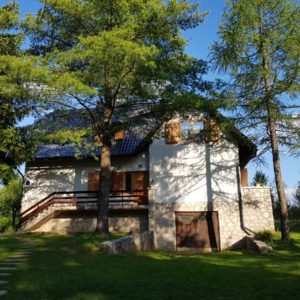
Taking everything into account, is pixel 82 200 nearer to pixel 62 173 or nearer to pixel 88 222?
pixel 88 222

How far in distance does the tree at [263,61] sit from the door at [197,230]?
15.2 feet

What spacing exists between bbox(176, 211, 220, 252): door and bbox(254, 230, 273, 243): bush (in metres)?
2.15

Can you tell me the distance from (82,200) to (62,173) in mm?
2137

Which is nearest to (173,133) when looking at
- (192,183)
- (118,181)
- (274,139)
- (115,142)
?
(192,183)

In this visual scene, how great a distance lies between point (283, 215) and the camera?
14.3 m

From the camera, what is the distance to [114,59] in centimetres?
1236

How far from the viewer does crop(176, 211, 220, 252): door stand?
18.5 m

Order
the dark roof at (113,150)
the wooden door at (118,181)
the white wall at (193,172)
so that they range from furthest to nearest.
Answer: the wooden door at (118,181) < the dark roof at (113,150) < the white wall at (193,172)

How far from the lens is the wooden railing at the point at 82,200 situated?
1911 cm

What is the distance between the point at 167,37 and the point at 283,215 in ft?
27.4

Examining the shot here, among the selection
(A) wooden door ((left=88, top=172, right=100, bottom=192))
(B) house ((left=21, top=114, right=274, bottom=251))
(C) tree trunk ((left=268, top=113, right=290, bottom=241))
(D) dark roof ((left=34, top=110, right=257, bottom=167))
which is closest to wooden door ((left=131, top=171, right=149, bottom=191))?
(B) house ((left=21, top=114, right=274, bottom=251))

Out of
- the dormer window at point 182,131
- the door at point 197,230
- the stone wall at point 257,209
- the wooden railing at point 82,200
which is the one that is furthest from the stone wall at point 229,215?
the dormer window at point 182,131

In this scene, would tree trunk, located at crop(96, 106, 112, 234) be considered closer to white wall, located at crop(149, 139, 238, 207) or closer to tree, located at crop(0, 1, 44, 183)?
tree, located at crop(0, 1, 44, 183)

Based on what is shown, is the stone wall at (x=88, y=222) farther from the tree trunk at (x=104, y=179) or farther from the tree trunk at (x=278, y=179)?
the tree trunk at (x=278, y=179)
